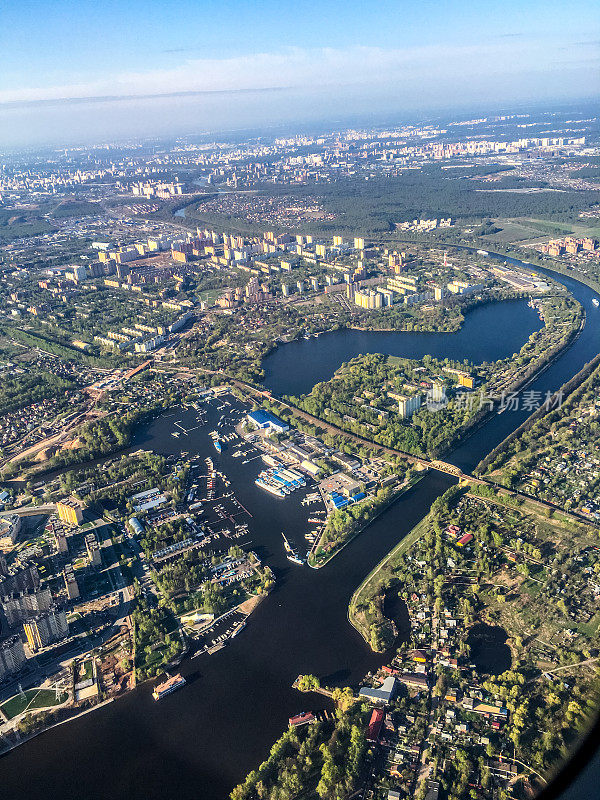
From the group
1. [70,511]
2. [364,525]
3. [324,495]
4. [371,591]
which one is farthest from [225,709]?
[70,511]

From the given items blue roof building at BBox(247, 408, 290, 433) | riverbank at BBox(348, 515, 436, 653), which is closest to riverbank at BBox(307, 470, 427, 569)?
riverbank at BBox(348, 515, 436, 653)

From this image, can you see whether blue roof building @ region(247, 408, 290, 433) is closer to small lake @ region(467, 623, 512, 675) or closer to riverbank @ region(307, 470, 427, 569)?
riverbank @ region(307, 470, 427, 569)

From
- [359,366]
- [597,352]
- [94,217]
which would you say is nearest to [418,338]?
[359,366]

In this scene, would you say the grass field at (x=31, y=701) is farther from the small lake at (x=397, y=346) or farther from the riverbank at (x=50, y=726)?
the small lake at (x=397, y=346)

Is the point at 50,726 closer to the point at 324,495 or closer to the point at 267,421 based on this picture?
the point at 324,495

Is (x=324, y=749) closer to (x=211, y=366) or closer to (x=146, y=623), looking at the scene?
(x=146, y=623)
